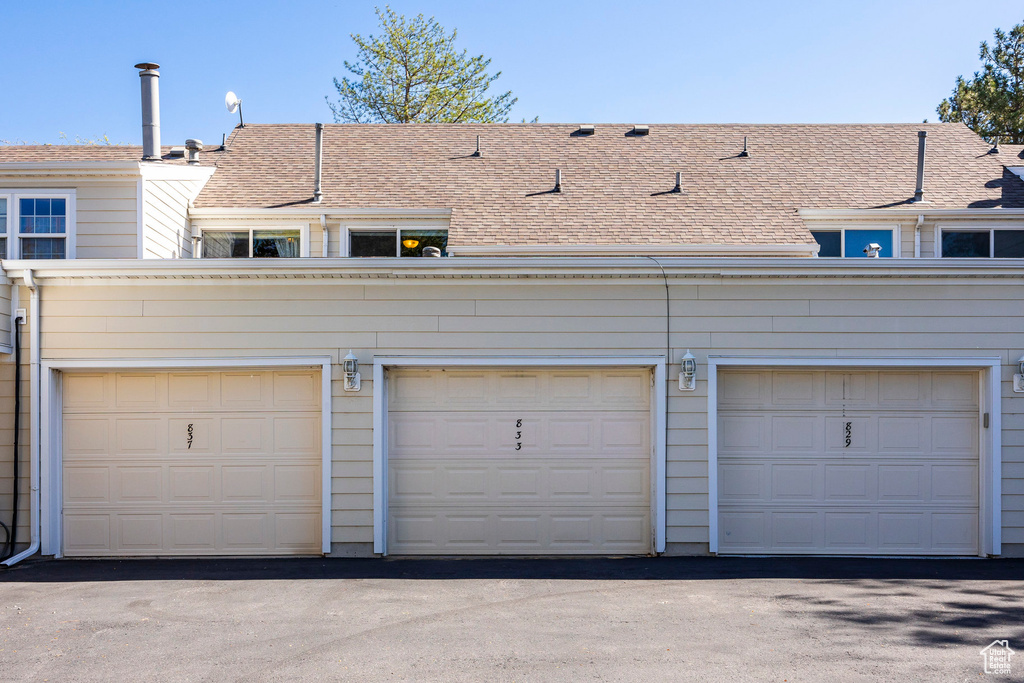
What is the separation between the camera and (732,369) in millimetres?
9602

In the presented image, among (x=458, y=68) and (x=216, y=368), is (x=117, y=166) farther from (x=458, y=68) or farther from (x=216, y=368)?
(x=458, y=68)

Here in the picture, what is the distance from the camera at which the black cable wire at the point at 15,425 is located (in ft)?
30.6

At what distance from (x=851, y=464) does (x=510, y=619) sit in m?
4.70

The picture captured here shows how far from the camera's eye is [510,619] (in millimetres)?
6918

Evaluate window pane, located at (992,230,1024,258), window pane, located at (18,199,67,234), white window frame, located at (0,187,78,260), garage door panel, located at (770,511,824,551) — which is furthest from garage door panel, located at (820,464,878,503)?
window pane, located at (18,199,67,234)

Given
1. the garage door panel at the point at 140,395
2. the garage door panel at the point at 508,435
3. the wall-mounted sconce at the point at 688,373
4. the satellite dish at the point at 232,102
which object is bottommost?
the garage door panel at the point at 508,435

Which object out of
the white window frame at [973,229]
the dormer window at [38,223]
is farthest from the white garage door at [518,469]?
the white window frame at [973,229]

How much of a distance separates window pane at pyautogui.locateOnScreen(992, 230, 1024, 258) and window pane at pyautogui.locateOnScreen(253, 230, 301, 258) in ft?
34.6

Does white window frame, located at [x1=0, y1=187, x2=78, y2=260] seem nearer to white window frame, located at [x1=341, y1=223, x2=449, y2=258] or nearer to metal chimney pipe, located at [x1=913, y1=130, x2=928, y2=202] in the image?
white window frame, located at [x1=341, y1=223, x2=449, y2=258]

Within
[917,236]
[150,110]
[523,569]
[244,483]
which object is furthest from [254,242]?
[917,236]

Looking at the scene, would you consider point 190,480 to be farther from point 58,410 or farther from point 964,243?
point 964,243

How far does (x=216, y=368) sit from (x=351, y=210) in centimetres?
409

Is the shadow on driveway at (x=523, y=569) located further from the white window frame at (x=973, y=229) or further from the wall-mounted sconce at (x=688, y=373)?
the white window frame at (x=973, y=229)

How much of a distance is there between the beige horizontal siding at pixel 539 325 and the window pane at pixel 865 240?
3579 mm
